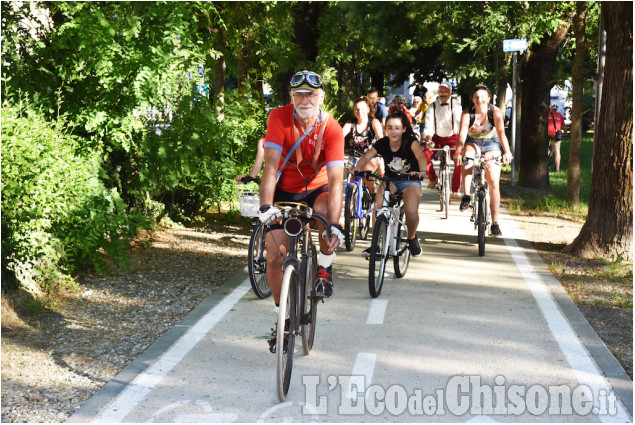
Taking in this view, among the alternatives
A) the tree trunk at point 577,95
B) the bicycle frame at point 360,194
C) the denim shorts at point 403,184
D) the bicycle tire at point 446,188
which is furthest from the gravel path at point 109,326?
the tree trunk at point 577,95

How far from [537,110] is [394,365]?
12.9 meters

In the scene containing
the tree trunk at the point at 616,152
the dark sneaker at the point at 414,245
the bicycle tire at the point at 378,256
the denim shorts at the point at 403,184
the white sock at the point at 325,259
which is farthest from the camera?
the tree trunk at the point at 616,152

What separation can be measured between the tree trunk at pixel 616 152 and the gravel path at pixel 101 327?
4269 millimetres

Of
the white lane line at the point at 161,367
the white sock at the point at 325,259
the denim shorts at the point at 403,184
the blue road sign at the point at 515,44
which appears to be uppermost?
the blue road sign at the point at 515,44

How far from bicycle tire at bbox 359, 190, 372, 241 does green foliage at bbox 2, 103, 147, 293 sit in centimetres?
379

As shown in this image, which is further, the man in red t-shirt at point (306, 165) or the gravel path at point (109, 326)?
the man in red t-shirt at point (306, 165)

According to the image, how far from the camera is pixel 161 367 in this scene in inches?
222

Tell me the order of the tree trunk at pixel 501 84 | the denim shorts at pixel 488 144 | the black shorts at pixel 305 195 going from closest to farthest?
the black shorts at pixel 305 195 < the denim shorts at pixel 488 144 < the tree trunk at pixel 501 84

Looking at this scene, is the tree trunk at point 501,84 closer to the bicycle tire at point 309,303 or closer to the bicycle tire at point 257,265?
the bicycle tire at point 257,265

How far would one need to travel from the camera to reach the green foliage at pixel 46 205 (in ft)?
21.6

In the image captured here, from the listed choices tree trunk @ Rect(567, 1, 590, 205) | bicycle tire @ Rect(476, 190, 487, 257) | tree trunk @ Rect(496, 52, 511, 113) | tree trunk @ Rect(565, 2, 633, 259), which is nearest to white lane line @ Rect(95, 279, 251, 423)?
bicycle tire @ Rect(476, 190, 487, 257)

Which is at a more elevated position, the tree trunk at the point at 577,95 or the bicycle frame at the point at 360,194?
the tree trunk at the point at 577,95

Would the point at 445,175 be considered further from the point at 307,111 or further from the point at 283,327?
the point at 283,327

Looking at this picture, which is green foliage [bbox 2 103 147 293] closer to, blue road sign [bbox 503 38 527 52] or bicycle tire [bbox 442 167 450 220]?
bicycle tire [bbox 442 167 450 220]
